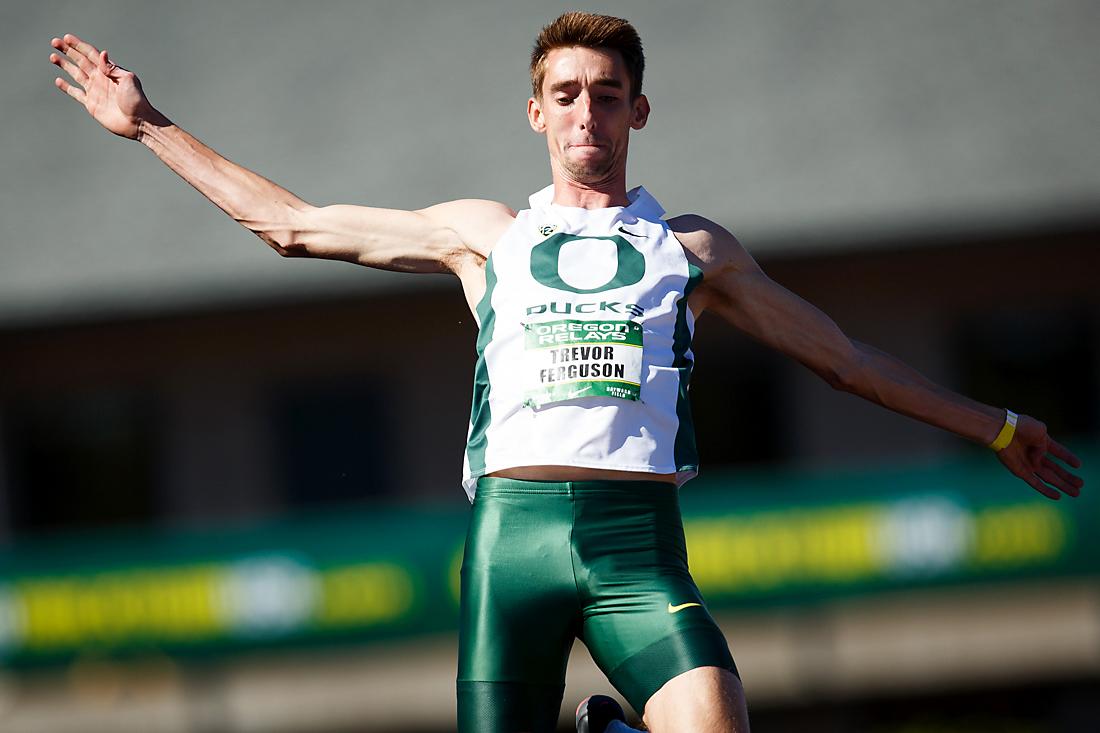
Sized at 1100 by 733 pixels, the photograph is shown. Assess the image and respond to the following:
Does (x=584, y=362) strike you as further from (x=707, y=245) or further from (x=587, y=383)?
(x=707, y=245)

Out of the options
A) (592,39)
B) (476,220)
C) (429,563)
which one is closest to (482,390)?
(476,220)

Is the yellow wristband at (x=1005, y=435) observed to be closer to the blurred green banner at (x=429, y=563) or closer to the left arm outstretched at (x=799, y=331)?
the left arm outstretched at (x=799, y=331)

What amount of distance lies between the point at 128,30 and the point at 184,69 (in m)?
0.76

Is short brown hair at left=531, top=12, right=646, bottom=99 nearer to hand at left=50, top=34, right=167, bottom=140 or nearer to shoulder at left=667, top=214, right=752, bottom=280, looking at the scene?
shoulder at left=667, top=214, right=752, bottom=280

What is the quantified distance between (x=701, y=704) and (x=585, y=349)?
1.02 meters

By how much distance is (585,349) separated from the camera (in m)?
4.10

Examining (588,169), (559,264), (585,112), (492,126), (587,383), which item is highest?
(492,126)

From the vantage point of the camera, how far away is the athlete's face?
14.0 ft

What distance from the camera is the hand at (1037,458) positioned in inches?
182

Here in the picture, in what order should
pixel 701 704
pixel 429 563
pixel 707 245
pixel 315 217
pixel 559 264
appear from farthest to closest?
pixel 429 563, pixel 315 217, pixel 707 245, pixel 559 264, pixel 701 704

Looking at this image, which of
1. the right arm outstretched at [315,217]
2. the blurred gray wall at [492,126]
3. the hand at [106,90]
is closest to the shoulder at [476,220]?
the right arm outstretched at [315,217]

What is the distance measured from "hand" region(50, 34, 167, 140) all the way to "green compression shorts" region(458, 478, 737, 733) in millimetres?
1745

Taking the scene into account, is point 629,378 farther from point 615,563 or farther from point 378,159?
point 378,159

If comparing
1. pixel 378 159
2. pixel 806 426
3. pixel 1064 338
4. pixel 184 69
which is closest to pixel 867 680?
pixel 806 426
